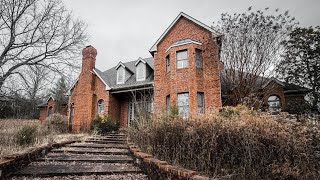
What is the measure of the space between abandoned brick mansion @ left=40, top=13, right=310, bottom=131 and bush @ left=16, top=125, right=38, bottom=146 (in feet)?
15.9

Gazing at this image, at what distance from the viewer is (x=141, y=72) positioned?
Answer: 17.3 meters

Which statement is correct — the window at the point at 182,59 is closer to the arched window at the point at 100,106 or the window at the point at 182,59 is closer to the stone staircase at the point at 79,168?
the arched window at the point at 100,106

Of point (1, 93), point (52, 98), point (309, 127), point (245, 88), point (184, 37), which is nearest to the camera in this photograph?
point (309, 127)

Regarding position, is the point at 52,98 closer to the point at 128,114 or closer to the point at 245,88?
the point at 128,114

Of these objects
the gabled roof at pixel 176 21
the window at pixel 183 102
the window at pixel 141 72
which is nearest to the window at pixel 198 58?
the gabled roof at pixel 176 21

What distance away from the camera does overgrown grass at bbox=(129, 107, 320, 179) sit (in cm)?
400

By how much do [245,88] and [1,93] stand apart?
12845 mm

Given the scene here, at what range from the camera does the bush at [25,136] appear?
22.7 feet

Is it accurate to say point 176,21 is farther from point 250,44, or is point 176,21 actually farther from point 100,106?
point 100,106

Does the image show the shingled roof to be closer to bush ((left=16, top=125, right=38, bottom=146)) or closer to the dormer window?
the dormer window

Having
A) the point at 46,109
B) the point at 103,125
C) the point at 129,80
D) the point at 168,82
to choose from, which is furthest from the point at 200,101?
the point at 46,109

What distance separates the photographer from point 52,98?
2638cm

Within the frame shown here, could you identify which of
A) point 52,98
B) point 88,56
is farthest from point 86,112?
point 52,98

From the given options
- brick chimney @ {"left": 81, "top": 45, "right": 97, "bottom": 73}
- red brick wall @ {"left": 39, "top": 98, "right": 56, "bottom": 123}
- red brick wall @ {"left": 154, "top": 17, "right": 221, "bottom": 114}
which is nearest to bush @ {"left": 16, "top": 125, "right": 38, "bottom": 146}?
red brick wall @ {"left": 154, "top": 17, "right": 221, "bottom": 114}
